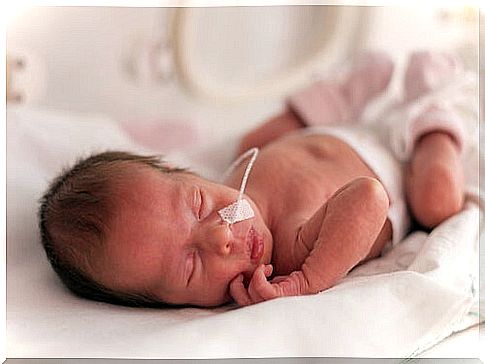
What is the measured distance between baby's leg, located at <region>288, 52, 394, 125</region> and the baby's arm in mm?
385

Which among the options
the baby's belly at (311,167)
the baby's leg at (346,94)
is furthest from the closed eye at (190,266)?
the baby's leg at (346,94)

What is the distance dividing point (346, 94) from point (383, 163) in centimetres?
22

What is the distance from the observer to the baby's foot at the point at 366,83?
104 centimetres

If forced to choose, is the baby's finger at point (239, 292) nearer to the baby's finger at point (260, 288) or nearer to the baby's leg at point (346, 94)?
the baby's finger at point (260, 288)

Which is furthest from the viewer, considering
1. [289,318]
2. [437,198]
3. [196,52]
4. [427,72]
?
[196,52]

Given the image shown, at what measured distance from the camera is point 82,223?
24.9 inches

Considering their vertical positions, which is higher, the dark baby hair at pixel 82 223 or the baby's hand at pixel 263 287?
the dark baby hair at pixel 82 223

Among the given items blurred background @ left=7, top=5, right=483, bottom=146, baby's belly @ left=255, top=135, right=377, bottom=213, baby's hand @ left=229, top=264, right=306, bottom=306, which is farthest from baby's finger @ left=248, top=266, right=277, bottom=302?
blurred background @ left=7, top=5, right=483, bottom=146

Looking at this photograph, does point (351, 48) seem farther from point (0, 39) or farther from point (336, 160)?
point (0, 39)

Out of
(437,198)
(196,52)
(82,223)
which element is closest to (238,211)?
(82,223)

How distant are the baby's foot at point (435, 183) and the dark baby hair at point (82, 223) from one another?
25cm

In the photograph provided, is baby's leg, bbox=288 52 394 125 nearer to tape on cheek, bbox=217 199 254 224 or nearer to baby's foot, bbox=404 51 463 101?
baby's foot, bbox=404 51 463 101

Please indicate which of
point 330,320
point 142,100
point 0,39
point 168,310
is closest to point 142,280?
point 168,310

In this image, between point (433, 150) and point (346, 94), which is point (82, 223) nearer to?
point (433, 150)
